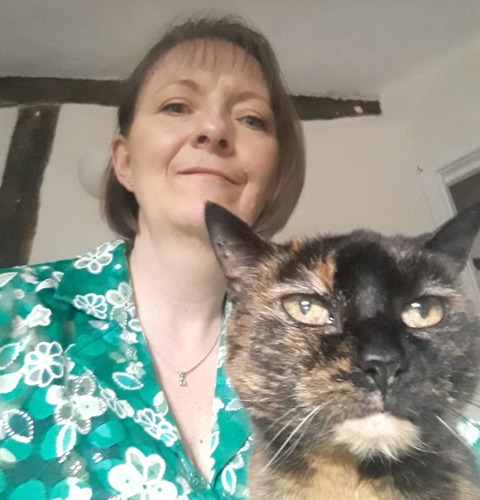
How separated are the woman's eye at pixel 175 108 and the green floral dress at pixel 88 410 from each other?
369mm

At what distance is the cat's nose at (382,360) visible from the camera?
0.52 metres

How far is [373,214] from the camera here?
6.43 ft

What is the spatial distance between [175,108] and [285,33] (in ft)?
2.44

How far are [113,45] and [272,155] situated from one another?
2.50 ft

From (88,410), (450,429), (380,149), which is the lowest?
(450,429)

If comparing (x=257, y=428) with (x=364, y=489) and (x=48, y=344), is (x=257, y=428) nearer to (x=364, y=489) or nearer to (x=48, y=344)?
(x=364, y=489)

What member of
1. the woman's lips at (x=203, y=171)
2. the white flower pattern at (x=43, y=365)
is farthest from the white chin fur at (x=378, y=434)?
the woman's lips at (x=203, y=171)

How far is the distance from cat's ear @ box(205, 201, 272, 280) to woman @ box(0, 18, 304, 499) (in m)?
0.25

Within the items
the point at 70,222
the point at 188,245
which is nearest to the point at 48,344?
the point at 188,245

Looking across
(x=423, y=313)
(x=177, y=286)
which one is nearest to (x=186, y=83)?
(x=177, y=286)

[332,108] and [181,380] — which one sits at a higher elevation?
[332,108]

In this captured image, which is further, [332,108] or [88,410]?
[332,108]

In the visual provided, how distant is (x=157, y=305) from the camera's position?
1.09 metres

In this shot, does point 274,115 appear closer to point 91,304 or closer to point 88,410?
point 91,304
